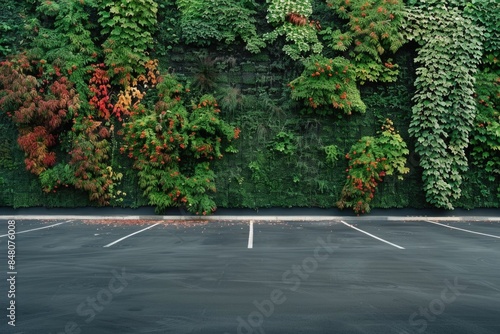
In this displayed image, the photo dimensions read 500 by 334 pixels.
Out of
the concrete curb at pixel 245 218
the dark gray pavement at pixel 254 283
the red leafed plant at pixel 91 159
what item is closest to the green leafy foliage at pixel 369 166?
the concrete curb at pixel 245 218

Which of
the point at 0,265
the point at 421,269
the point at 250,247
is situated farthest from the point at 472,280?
the point at 0,265

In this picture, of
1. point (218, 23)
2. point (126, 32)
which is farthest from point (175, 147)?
point (218, 23)

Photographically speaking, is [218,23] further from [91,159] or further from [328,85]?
[91,159]

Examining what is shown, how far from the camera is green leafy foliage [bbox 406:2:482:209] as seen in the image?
527 inches

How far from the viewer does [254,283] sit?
17.5 ft

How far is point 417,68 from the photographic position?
1398cm

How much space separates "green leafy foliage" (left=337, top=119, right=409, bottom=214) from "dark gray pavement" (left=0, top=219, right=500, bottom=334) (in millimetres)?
3739

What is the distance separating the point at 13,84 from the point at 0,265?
8779mm

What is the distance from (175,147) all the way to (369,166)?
6131mm

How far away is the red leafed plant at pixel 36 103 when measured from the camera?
42.7 feet

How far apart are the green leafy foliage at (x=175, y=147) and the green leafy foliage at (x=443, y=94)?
6.27m

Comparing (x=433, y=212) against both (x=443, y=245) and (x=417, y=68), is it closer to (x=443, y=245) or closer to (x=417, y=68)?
(x=417, y=68)

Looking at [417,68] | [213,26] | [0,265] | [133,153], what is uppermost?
[213,26]

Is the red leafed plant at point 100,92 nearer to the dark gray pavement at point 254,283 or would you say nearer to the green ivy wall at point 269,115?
the green ivy wall at point 269,115
